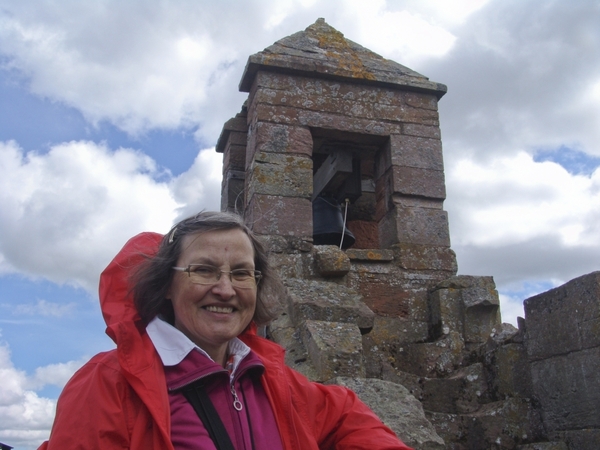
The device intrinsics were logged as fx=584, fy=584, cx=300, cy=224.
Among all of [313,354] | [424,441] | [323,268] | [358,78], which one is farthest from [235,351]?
[358,78]

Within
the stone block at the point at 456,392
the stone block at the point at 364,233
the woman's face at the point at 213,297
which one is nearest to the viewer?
the woman's face at the point at 213,297

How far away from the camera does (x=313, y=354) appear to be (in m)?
3.47

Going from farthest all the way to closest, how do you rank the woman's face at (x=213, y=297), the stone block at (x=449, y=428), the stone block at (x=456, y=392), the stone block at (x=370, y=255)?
the stone block at (x=370, y=255) < the stone block at (x=456, y=392) < the stone block at (x=449, y=428) < the woman's face at (x=213, y=297)

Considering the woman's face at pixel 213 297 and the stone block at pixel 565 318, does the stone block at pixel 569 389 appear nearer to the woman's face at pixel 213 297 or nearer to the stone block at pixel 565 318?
the stone block at pixel 565 318

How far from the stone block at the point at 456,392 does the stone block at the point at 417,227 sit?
1.51 metres

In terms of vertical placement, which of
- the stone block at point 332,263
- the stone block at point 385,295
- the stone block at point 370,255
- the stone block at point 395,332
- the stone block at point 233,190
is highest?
the stone block at point 233,190

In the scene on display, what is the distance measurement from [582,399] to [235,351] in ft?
7.75

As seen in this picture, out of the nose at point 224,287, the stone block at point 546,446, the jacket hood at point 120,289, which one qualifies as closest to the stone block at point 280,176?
the stone block at point 546,446

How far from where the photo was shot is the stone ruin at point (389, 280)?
11.1ft

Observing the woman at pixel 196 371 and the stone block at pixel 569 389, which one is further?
the stone block at pixel 569 389

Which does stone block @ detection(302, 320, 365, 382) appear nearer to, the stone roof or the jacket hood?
the jacket hood

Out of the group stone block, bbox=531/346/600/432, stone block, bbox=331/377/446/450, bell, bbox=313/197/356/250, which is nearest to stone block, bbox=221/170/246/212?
bell, bbox=313/197/356/250

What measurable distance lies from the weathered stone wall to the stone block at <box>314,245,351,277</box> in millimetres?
1373

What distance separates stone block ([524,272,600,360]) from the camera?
3309 mm
